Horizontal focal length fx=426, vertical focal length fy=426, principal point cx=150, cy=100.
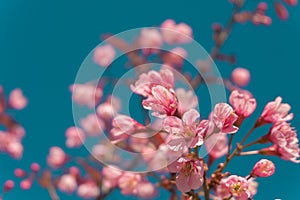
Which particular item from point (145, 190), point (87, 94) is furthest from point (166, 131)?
point (87, 94)

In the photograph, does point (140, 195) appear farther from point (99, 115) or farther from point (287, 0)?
point (287, 0)

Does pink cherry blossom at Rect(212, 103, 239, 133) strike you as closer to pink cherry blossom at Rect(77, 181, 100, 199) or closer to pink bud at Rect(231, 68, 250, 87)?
pink cherry blossom at Rect(77, 181, 100, 199)

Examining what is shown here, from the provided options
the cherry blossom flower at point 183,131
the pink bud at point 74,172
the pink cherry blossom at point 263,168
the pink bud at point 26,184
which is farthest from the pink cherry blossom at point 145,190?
the cherry blossom flower at point 183,131

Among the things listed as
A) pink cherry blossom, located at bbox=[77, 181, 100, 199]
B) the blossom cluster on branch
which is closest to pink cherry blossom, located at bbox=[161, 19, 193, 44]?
the blossom cluster on branch

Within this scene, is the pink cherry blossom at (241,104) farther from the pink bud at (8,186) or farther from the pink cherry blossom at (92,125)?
the pink bud at (8,186)

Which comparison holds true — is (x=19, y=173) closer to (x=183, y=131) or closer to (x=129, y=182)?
(x=129, y=182)

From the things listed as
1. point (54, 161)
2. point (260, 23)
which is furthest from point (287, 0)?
point (54, 161)
